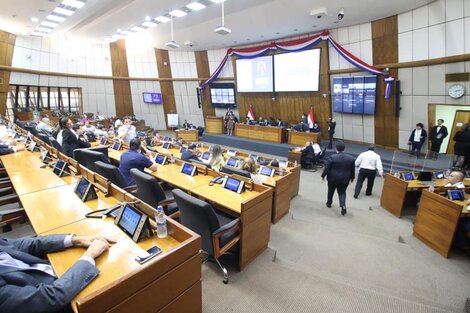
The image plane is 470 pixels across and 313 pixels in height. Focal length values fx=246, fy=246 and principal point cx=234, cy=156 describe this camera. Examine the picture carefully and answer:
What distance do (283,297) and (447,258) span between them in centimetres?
241

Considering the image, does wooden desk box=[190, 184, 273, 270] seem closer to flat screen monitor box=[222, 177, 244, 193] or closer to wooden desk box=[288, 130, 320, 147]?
flat screen monitor box=[222, 177, 244, 193]

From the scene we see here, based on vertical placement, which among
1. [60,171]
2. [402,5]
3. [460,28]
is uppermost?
[402,5]

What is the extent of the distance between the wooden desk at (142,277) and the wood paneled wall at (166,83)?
1367cm

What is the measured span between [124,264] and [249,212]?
135 centimetres

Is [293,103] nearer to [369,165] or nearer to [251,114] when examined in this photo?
[251,114]

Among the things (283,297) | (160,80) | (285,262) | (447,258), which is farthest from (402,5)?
(160,80)

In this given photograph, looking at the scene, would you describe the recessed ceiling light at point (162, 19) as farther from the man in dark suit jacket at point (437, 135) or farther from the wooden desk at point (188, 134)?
the man in dark suit jacket at point (437, 135)

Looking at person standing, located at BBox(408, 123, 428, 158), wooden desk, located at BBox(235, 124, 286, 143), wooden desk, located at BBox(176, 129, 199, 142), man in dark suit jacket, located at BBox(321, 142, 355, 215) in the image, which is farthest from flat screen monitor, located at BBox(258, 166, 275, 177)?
wooden desk, located at BBox(176, 129, 199, 142)

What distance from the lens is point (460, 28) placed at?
20.7 feet

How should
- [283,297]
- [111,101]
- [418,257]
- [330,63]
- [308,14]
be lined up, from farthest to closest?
1. [111,101]
2. [330,63]
3. [308,14]
4. [418,257]
5. [283,297]

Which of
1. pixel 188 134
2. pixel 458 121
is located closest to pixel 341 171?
pixel 458 121

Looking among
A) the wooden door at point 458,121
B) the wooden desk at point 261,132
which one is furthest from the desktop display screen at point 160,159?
the wooden door at point 458,121

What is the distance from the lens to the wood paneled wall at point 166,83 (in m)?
14.0

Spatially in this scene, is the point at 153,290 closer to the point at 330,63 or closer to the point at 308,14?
the point at 308,14
